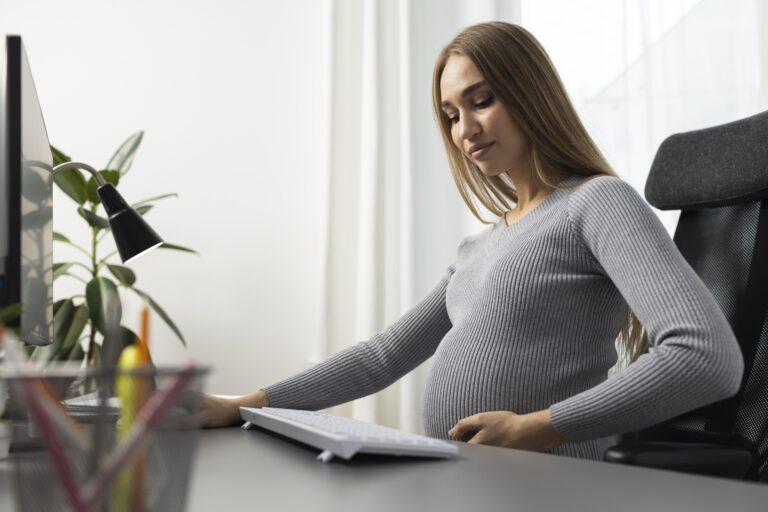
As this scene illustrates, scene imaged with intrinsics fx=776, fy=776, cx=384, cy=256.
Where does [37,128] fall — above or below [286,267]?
above

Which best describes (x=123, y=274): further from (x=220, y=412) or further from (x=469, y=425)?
(x=469, y=425)

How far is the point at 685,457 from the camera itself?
0.86 m

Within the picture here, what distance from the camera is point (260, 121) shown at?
111 inches

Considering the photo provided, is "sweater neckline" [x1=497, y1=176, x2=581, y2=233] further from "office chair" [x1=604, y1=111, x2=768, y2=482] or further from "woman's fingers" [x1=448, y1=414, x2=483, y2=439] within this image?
"woman's fingers" [x1=448, y1=414, x2=483, y2=439]

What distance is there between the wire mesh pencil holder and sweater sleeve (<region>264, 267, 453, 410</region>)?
0.96 meters

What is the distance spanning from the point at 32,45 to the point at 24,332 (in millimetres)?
2349

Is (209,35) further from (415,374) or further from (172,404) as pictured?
(172,404)

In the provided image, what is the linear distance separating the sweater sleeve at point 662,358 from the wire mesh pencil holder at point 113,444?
2.44 ft

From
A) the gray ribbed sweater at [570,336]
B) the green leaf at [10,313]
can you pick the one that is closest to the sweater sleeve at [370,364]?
the gray ribbed sweater at [570,336]

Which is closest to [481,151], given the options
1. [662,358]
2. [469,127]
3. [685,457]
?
[469,127]

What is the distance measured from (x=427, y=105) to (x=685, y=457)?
2.02 m

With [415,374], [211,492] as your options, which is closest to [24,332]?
[211,492]

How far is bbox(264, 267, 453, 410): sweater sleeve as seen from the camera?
4.29ft

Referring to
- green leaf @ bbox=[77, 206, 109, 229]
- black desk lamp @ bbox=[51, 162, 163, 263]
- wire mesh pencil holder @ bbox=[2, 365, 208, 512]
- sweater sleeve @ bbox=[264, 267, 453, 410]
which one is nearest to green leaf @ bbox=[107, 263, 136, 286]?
green leaf @ bbox=[77, 206, 109, 229]
